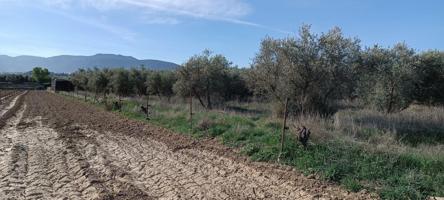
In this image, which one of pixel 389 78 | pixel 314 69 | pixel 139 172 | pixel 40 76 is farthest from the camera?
pixel 40 76

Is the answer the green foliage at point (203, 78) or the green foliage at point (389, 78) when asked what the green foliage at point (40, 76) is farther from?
the green foliage at point (389, 78)

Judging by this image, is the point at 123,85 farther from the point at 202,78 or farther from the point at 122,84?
the point at 202,78

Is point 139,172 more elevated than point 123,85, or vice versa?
point 123,85

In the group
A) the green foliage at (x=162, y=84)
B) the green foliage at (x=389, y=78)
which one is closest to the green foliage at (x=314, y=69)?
the green foliage at (x=389, y=78)

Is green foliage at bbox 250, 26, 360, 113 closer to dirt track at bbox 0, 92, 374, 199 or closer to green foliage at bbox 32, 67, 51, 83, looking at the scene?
dirt track at bbox 0, 92, 374, 199

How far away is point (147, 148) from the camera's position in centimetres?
1409

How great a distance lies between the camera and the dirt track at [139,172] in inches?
336

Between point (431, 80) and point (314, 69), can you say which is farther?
point (431, 80)

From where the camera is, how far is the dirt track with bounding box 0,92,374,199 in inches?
336

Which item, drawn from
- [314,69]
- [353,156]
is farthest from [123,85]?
[353,156]

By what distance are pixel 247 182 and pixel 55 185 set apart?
4006 mm

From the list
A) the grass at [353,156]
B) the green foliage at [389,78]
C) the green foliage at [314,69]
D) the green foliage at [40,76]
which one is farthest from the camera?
the green foliage at [40,76]

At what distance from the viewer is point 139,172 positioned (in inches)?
412

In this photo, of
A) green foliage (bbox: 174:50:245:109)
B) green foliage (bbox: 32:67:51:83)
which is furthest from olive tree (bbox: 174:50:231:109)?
green foliage (bbox: 32:67:51:83)
